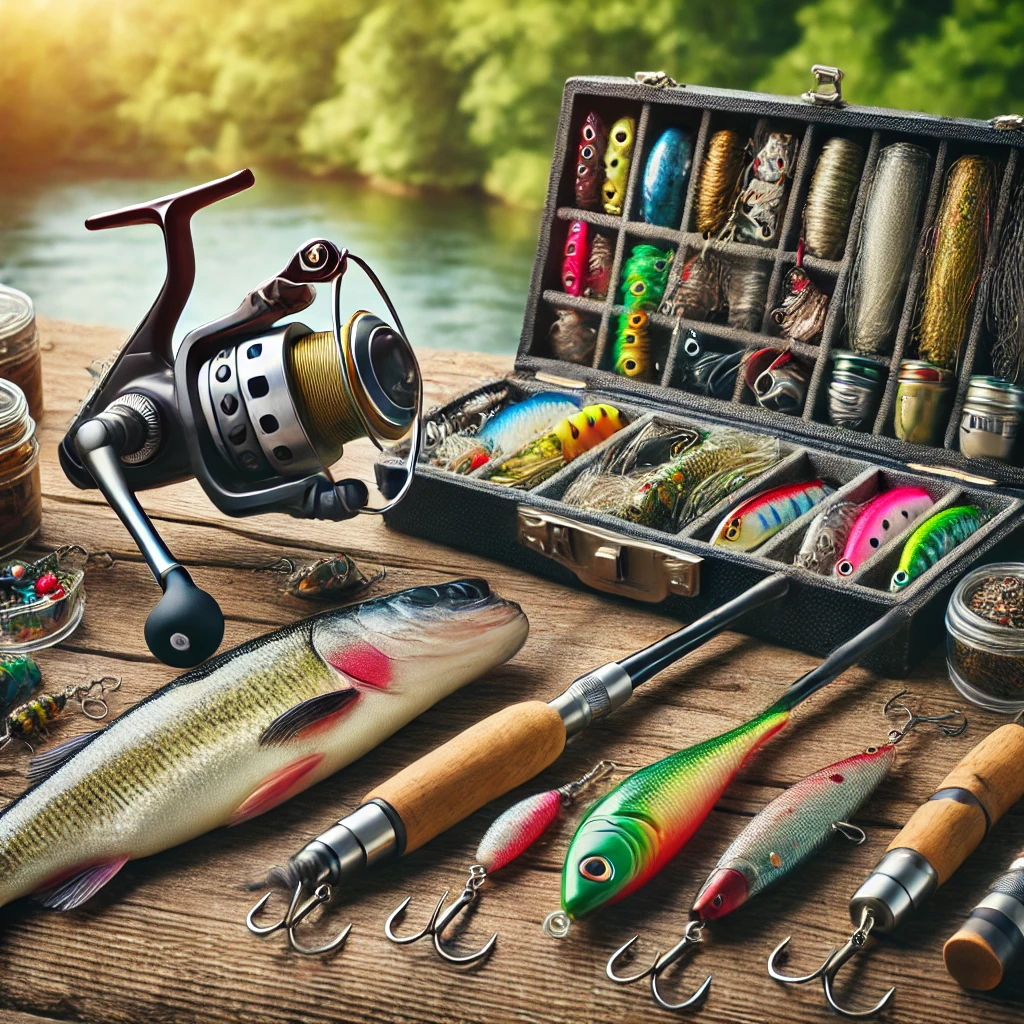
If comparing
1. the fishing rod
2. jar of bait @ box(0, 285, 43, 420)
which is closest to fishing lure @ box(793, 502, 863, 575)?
the fishing rod

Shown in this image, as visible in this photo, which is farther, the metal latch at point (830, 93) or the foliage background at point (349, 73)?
the foliage background at point (349, 73)

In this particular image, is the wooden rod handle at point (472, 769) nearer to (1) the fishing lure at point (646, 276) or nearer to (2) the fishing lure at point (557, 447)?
(2) the fishing lure at point (557, 447)

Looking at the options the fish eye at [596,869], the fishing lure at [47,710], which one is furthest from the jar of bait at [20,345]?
the fish eye at [596,869]

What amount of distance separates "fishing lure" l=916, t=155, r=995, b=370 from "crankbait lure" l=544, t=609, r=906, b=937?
88 cm

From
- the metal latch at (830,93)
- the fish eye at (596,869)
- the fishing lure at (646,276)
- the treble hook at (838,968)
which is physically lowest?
the treble hook at (838,968)

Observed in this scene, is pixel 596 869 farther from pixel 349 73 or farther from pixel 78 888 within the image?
pixel 349 73

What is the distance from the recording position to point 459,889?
144cm

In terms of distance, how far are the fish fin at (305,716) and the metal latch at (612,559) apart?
0.54m

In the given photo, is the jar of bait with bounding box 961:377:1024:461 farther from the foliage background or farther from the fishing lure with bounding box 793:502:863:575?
the foliage background

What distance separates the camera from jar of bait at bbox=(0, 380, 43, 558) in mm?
2025

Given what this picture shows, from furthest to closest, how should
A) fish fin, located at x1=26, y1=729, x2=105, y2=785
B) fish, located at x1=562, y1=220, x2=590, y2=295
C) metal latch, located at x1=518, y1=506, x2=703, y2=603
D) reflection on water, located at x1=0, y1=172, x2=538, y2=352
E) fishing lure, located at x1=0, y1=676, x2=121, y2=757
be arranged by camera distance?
reflection on water, located at x1=0, y1=172, x2=538, y2=352 < fish, located at x1=562, y1=220, x2=590, y2=295 < metal latch, located at x1=518, y1=506, x2=703, y2=603 < fishing lure, located at x1=0, y1=676, x2=121, y2=757 < fish fin, located at x1=26, y1=729, x2=105, y2=785

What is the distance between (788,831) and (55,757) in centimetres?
83

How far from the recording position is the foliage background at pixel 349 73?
568 cm

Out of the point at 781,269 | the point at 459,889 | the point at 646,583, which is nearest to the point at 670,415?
the point at 781,269
